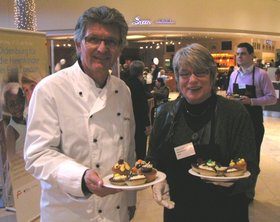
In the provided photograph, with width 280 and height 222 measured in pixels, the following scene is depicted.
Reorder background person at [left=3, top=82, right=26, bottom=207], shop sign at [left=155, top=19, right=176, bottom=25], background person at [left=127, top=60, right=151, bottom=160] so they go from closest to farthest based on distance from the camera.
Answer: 1. background person at [left=3, top=82, right=26, bottom=207]
2. background person at [left=127, top=60, right=151, bottom=160]
3. shop sign at [left=155, top=19, right=176, bottom=25]

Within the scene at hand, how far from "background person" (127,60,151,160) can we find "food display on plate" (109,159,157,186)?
334 centimetres

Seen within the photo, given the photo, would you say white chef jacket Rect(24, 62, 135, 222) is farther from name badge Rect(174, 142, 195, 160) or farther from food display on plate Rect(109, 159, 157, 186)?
name badge Rect(174, 142, 195, 160)

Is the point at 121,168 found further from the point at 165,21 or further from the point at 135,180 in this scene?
the point at 165,21

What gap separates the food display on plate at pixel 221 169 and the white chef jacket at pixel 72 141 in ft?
1.21

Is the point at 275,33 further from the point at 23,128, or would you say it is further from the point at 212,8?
the point at 23,128

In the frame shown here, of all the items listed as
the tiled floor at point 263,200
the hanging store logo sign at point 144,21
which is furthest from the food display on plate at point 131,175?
the hanging store logo sign at point 144,21

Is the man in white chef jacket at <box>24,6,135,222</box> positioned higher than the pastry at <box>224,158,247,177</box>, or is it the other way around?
the man in white chef jacket at <box>24,6,135,222</box>

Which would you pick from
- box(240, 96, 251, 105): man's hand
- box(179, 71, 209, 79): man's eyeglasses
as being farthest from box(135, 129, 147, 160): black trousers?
box(179, 71, 209, 79): man's eyeglasses

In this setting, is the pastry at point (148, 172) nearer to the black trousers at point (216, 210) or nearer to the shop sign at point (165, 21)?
the black trousers at point (216, 210)

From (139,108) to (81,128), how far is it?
11.3 feet

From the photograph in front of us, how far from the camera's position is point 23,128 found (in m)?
3.59

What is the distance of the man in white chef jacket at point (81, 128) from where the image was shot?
144cm

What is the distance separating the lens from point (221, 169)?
1.58 meters

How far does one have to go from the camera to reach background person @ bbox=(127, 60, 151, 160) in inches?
196
